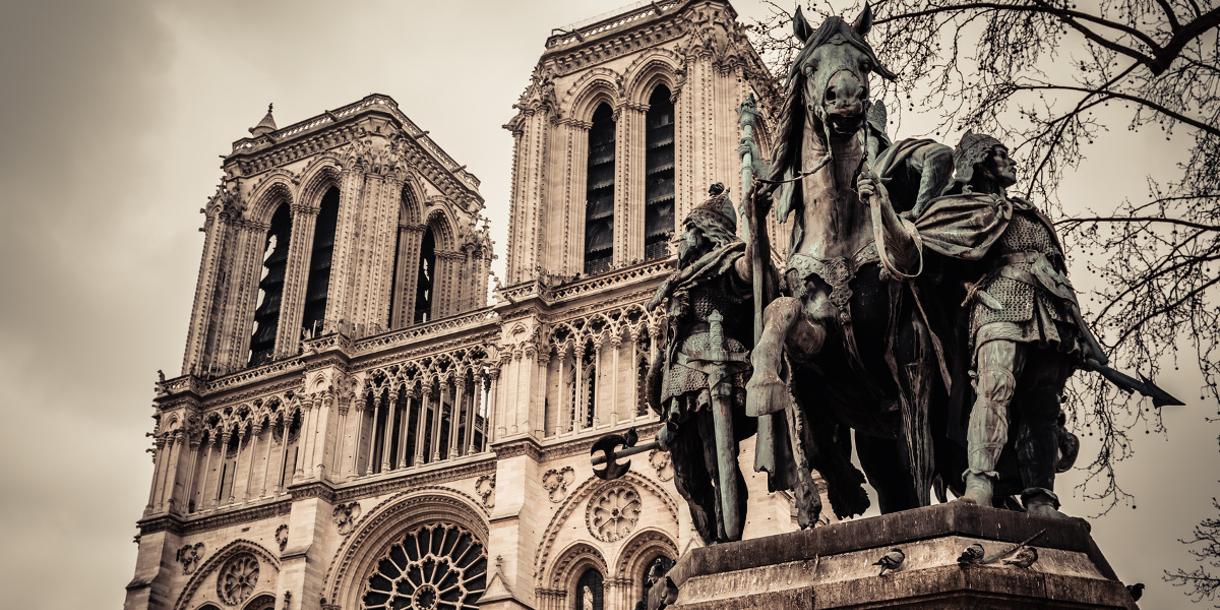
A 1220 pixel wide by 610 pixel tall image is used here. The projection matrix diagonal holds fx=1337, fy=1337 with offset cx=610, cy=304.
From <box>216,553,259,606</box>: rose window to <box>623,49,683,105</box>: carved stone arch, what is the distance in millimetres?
15412

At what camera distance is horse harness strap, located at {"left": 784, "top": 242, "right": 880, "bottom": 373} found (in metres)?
5.53

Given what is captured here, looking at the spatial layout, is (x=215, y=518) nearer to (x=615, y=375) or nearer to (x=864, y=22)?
(x=615, y=375)

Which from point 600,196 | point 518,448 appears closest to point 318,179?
point 600,196

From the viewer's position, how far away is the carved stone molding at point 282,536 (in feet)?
108

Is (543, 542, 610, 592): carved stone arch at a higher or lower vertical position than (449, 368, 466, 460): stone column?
lower

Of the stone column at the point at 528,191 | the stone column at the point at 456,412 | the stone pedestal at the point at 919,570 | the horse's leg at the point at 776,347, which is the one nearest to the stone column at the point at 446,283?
the stone column at the point at 528,191

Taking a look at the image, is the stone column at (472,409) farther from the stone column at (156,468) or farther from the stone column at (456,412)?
the stone column at (156,468)

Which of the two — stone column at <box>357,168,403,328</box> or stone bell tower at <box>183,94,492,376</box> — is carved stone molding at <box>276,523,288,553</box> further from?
stone column at <box>357,168,403,328</box>

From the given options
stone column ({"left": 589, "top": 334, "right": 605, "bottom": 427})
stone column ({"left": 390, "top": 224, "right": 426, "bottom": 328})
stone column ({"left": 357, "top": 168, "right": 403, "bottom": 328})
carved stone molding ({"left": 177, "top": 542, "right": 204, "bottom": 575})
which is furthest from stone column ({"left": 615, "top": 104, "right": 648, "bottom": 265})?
carved stone molding ({"left": 177, "top": 542, "right": 204, "bottom": 575})

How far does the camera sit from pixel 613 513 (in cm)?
2898

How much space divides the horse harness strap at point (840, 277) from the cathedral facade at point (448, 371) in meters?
21.0

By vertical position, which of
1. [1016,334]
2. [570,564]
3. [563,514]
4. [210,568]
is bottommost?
[1016,334]

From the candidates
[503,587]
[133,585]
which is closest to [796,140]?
[503,587]

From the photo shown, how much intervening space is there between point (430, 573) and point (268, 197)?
14.3m
